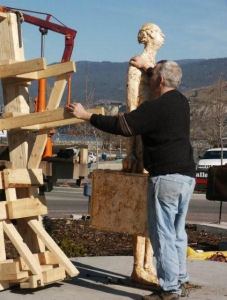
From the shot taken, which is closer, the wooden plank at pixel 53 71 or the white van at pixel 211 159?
the wooden plank at pixel 53 71

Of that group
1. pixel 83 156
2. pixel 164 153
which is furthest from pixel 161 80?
pixel 83 156

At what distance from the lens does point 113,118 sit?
5.61m

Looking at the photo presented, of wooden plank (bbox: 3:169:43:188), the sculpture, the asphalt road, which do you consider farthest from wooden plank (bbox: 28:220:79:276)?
the asphalt road

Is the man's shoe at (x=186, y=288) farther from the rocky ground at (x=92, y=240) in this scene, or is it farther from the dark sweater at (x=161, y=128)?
the rocky ground at (x=92, y=240)

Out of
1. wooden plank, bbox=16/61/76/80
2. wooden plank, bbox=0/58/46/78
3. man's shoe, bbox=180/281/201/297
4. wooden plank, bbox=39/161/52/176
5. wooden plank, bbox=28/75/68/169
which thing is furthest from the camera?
wooden plank, bbox=39/161/52/176

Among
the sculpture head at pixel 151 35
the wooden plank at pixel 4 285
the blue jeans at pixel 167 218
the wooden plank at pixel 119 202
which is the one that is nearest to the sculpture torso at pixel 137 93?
the sculpture head at pixel 151 35

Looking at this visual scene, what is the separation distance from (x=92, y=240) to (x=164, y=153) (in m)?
5.48

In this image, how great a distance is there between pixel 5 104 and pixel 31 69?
72 cm

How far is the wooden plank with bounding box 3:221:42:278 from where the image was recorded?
19.9 ft

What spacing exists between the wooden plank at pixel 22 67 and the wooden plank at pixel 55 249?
139cm

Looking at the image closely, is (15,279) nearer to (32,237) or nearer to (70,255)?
(32,237)

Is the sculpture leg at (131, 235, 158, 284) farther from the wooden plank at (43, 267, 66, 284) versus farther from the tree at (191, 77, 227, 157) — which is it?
the tree at (191, 77, 227, 157)

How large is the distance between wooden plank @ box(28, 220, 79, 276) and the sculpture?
632 millimetres

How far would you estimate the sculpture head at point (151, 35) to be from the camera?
21.8 feet
